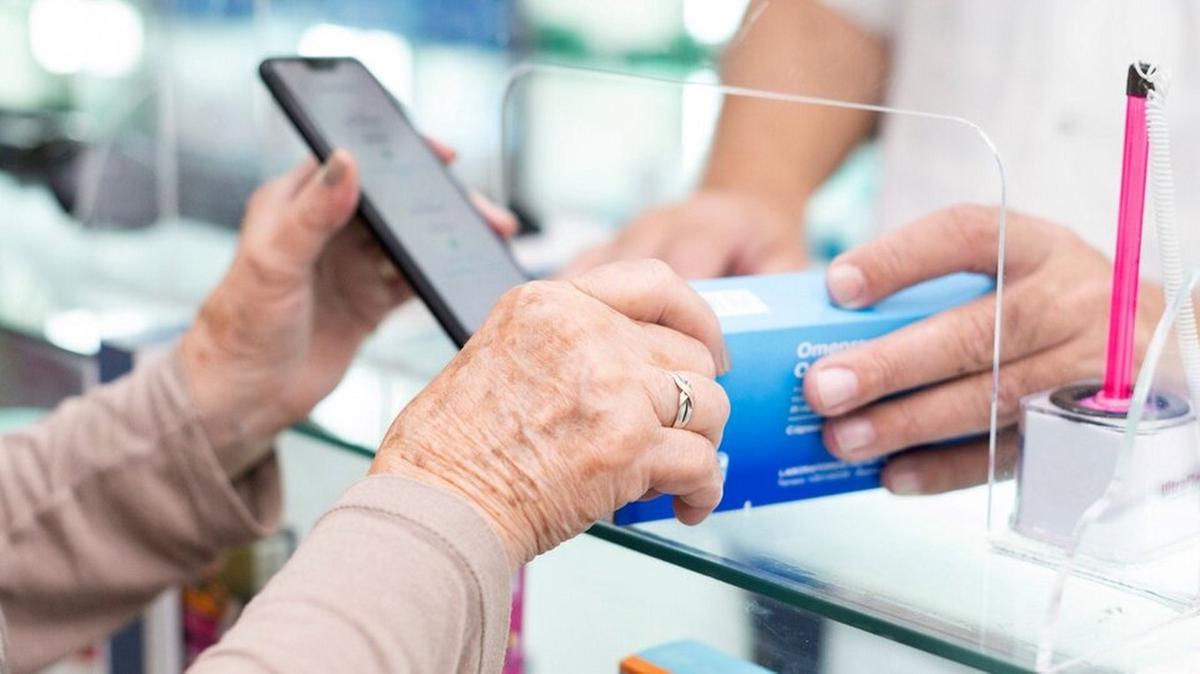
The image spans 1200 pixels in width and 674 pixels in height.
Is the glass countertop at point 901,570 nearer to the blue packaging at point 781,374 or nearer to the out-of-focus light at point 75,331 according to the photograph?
the blue packaging at point 781,374

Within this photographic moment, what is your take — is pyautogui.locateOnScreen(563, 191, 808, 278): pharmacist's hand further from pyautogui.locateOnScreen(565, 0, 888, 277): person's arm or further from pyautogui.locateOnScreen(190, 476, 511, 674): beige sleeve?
pyautogui.locateOnScreen(190, 476, 511, 674): beige sleeve

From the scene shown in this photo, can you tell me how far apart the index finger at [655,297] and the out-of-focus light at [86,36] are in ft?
3.88

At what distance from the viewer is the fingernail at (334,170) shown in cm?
85

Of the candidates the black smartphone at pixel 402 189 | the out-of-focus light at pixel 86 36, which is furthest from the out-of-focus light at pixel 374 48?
the black smartphone at pixel 402 189

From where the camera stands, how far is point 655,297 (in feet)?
2.02

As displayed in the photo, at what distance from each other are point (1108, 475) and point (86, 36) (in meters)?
1.43

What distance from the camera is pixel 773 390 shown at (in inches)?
26.1

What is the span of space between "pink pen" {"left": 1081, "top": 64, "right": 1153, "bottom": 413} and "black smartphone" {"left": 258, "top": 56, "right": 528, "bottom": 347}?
352mm

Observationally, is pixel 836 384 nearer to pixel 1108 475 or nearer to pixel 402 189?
pixel 1108 475

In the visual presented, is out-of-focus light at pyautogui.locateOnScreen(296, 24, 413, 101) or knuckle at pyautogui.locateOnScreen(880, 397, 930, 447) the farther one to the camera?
out-of-focus light at pyautogui.locateOnScreen(296, 24, 413, 101)

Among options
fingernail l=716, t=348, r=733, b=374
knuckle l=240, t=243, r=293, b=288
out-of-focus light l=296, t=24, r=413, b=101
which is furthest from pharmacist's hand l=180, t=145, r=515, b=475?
out-of-focus light l=296, t=24, r=413, b=101

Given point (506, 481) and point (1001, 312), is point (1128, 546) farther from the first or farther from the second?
point (506, 481)

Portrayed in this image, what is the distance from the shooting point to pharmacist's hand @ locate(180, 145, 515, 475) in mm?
958

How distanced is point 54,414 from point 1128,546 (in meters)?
0.76
